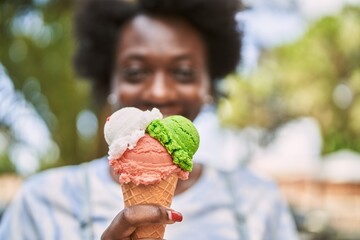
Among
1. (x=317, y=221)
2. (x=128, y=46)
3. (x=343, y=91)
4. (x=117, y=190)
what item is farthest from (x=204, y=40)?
(x=343, y=91)

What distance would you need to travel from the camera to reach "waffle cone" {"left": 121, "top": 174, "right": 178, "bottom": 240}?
136 centimetres

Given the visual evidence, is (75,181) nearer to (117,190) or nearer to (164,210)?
(117,190)

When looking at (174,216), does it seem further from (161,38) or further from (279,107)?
(279,107)

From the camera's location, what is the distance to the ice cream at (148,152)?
4.56 ft

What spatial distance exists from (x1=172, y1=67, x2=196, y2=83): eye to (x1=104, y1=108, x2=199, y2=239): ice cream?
0.80m

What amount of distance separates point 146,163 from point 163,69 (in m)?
0.85

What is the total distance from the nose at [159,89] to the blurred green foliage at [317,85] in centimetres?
1198

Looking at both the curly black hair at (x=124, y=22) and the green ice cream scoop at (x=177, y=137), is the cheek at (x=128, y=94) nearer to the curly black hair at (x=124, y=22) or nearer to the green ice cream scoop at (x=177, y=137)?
the curly black hair at (x=124, y=22)

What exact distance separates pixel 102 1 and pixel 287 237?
4.23ft

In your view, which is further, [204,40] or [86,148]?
[86,148]

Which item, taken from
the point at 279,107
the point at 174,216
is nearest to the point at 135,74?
the point at 174,216

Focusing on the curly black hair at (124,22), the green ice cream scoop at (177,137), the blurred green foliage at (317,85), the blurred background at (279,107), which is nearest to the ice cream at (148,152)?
the green ice cream scoop at (177,137)

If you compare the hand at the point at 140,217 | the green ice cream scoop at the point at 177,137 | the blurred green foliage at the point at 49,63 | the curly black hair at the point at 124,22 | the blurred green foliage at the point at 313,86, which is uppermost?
the blurred green foliage at the point at 313,86

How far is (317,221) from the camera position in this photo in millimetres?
6770
